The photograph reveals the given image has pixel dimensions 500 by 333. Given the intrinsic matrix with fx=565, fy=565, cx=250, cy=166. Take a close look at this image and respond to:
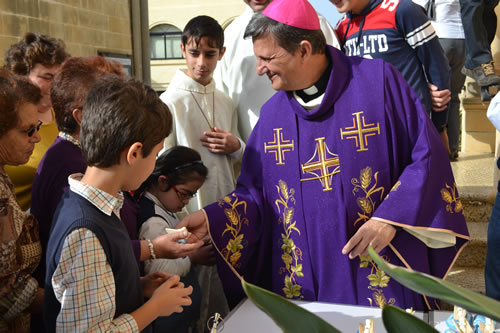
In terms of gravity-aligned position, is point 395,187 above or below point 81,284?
above

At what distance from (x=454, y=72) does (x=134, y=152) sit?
15.7 ft

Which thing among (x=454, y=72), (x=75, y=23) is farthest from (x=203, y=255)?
(x=75, y=23)

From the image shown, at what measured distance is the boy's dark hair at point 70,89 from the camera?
212cm

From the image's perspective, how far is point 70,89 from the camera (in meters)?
2.13

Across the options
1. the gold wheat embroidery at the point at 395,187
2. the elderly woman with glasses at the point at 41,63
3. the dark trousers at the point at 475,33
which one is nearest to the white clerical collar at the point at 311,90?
the gold wheat embroidery at the point at 395,187

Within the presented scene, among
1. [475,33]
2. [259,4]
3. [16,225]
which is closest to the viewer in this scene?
[16,225]

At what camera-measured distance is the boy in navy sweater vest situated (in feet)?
4.98

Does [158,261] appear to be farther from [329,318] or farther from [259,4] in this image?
[259,4]

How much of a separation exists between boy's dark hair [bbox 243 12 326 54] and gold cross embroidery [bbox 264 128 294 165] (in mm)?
386

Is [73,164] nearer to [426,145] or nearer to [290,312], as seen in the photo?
[426,145]

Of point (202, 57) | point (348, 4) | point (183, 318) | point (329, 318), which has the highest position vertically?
point (348, 4)

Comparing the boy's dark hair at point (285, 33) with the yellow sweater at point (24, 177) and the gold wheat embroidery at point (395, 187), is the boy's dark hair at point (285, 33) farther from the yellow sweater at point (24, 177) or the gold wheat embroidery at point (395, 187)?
the yellow sweater at point (24, 177)

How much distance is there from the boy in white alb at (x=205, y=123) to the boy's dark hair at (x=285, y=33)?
713mm

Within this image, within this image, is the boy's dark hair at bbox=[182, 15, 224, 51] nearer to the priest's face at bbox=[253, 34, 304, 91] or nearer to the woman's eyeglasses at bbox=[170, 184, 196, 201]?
the priest's face at bbox=[253, 34, 304, 91]
